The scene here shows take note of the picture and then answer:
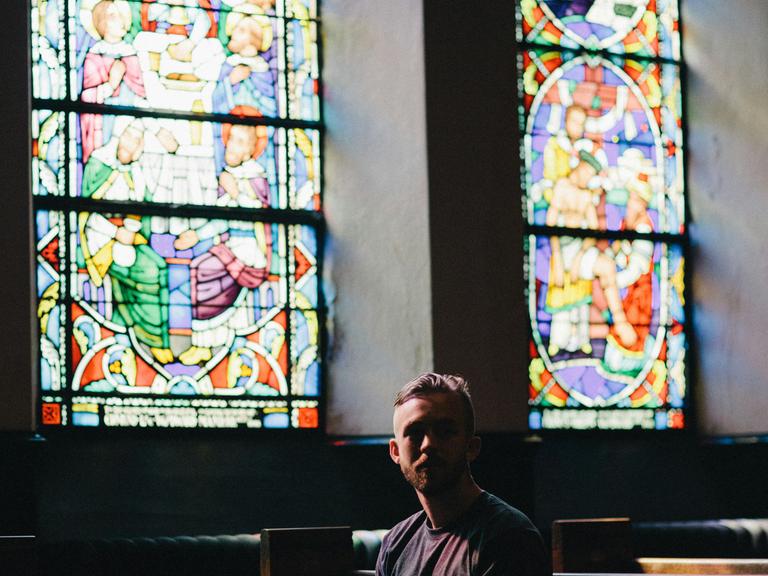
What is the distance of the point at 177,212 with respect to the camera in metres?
5.53

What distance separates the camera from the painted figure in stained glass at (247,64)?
18.8 feet

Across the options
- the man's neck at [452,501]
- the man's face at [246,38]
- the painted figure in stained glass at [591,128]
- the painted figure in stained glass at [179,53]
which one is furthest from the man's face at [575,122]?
the man's neck at [452,501]

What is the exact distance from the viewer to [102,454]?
5.18 meters

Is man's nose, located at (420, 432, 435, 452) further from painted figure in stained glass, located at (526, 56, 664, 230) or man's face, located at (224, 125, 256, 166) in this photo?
painted figure in stained glass, located at (526, 56, 664, 230)

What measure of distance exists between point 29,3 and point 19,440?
5.40 feet

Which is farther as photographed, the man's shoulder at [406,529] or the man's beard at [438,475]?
the man's shoulder at [406,529]

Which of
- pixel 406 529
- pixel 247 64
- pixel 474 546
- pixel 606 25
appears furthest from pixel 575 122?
pixel 474 546

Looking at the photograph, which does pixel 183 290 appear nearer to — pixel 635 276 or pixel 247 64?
pixel 247 64

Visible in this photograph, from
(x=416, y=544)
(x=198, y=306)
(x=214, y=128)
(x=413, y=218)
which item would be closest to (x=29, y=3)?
(x=214, y=128)

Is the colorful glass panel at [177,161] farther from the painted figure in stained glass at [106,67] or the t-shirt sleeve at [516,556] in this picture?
the t-shirt sleeve at [516,556]

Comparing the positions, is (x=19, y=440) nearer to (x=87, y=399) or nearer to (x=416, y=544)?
(x=87, y=399)

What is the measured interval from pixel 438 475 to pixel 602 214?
406 cm

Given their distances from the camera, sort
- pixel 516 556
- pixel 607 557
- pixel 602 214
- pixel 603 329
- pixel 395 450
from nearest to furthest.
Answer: pixel 516 556 < pixel 395 450 < pixel 607 557 < pixel 603 329 < pixel 602 214

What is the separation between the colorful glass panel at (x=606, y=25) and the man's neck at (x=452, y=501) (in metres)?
4.15
